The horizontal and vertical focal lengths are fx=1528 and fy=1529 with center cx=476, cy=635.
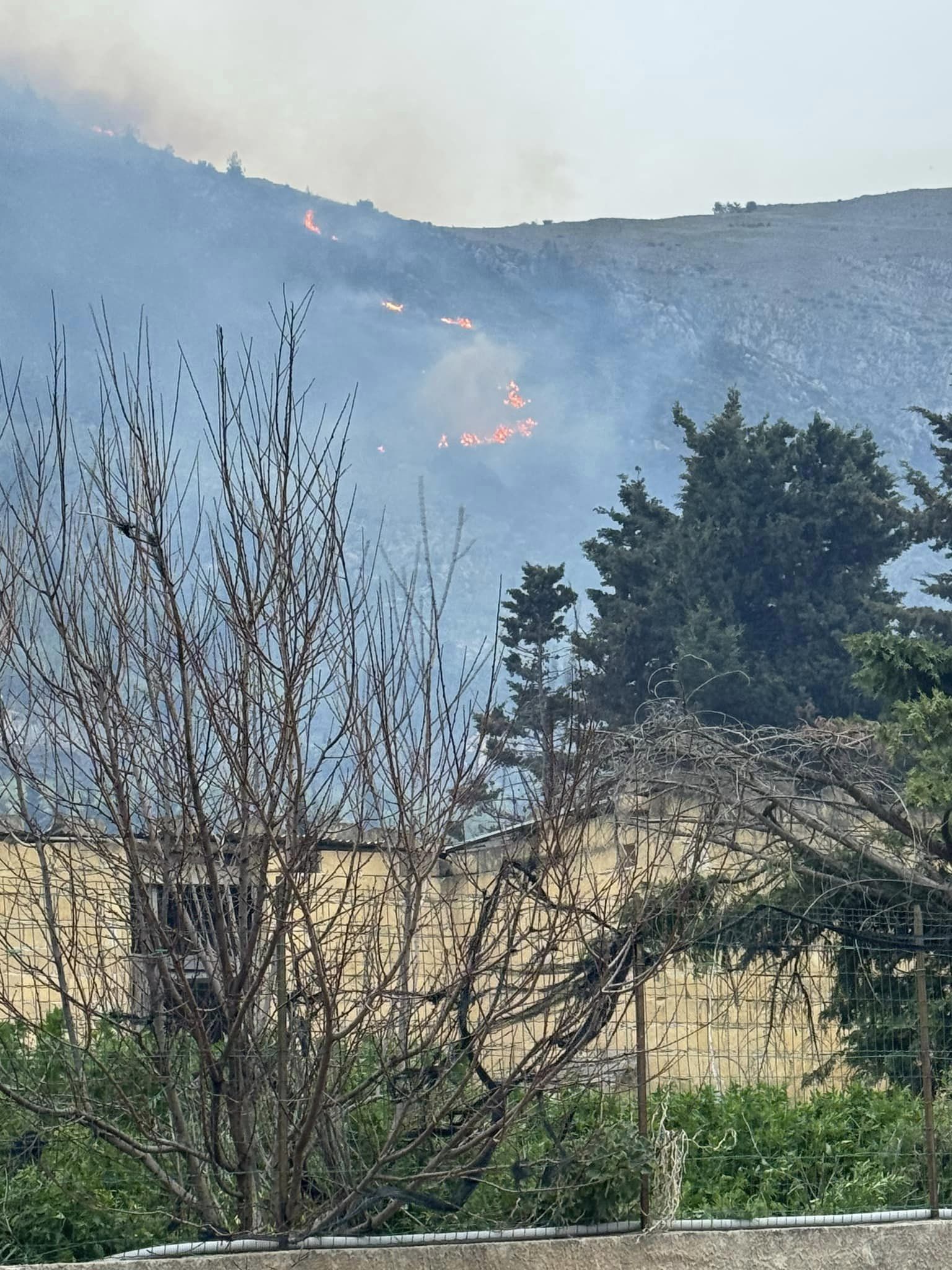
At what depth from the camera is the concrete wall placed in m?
5.98

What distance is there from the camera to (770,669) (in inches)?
1420

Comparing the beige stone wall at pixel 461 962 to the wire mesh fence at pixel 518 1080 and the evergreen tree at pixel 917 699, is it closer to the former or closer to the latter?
the wire mesh fence at pixel 518 1080

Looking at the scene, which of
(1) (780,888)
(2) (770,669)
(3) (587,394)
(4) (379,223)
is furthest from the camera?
(4) (379,223)

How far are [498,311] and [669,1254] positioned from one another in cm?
17669

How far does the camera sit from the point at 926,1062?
6918 millimetres

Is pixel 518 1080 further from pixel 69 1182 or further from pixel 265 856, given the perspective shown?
pixel 69 1182

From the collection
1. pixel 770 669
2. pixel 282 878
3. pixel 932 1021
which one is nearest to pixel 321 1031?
pixel 282 878

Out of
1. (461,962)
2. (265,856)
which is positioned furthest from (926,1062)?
(265,856)

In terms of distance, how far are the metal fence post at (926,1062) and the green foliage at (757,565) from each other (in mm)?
27913

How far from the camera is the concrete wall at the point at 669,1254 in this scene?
5977 mm

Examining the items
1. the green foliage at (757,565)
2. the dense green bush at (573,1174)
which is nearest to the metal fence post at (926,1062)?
the dense green bush at (573,1174)

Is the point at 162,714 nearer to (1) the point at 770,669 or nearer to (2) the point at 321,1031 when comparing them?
(2) the point at 321,1031

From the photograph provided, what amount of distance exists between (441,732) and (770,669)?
30.8m

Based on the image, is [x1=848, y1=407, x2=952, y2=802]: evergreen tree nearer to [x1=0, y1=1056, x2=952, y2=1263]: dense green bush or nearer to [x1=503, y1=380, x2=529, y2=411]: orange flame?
[x1=0, y1=1056, x2=952, y2=1263]: dense green bush
